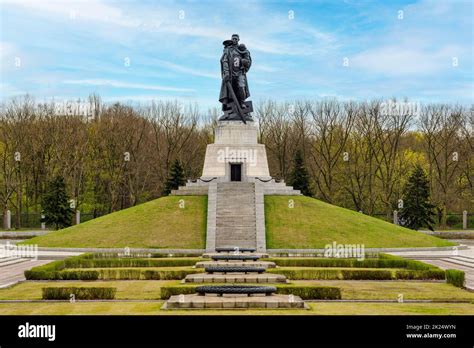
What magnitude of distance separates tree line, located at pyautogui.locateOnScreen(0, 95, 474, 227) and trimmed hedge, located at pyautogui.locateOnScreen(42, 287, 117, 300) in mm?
45898

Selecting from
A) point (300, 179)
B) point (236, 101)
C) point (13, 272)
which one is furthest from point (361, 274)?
point (300, 179)

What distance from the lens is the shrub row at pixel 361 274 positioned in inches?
1144

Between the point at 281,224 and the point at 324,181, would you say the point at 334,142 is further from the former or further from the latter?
the point at 281,224

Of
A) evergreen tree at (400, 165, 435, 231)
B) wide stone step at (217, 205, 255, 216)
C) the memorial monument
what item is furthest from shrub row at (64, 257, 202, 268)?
evergreen tree at (400, 165, 435, 231)

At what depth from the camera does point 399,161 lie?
248ft

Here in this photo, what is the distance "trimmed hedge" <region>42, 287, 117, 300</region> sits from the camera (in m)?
23.1

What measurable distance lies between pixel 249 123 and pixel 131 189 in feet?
74.2

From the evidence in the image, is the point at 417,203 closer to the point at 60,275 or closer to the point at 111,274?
the point at 111,274

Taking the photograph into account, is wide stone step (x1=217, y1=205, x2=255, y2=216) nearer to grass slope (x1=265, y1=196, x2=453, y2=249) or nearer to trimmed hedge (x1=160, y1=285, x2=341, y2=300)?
grass slope (x1=265, y1=196, x2=453, y2=249)

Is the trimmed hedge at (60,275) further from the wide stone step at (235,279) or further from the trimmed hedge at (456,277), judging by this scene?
the trimmed hedge at (456,277)

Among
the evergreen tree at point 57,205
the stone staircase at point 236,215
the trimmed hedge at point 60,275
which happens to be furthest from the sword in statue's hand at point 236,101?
the trimmed hedge at point 60,275

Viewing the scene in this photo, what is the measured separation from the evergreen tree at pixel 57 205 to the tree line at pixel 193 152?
216 inches
